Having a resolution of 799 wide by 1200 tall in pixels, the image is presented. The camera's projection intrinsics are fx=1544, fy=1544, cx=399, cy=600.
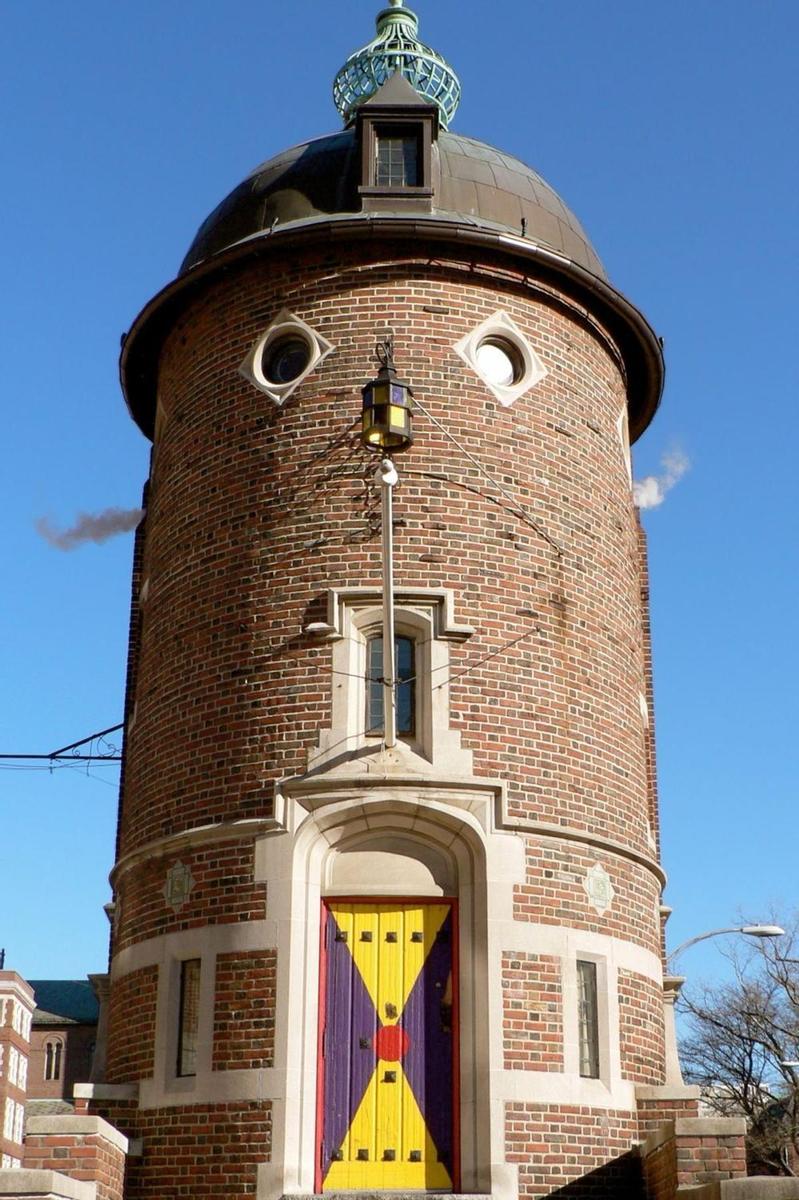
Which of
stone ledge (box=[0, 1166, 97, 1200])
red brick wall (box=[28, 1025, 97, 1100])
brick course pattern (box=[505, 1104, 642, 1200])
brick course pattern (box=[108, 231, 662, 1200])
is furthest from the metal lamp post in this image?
red brick wall (box=[28, 1025, 97, 1100])

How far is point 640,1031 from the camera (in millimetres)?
15438

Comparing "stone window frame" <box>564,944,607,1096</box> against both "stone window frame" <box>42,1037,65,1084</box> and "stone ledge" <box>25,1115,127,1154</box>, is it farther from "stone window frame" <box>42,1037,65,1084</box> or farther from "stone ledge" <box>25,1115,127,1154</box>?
"stone window frame" <box>42,1037,65,1084</box>

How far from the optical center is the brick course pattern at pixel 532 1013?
14.1 m

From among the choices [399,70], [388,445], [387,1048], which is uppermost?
[399,70]

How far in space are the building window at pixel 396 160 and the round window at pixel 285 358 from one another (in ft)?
7.10

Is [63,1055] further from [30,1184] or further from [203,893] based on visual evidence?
[30,1184]

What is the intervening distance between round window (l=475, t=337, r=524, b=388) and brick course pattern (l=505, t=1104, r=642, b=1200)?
25.0 ft

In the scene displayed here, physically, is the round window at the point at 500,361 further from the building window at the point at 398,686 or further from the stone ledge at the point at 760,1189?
the stone ledge at the point at 760,1189

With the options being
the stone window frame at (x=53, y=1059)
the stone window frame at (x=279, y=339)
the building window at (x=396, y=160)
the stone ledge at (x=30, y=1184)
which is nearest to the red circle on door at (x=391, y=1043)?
the stone ledge at (x=30, y=1184)

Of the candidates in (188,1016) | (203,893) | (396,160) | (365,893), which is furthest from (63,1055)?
(396,160)

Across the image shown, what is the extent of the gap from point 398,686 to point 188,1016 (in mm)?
3802

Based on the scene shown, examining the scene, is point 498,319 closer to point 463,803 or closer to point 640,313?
point 640,313

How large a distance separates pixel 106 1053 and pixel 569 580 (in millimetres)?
7056

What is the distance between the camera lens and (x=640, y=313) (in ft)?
61.0
